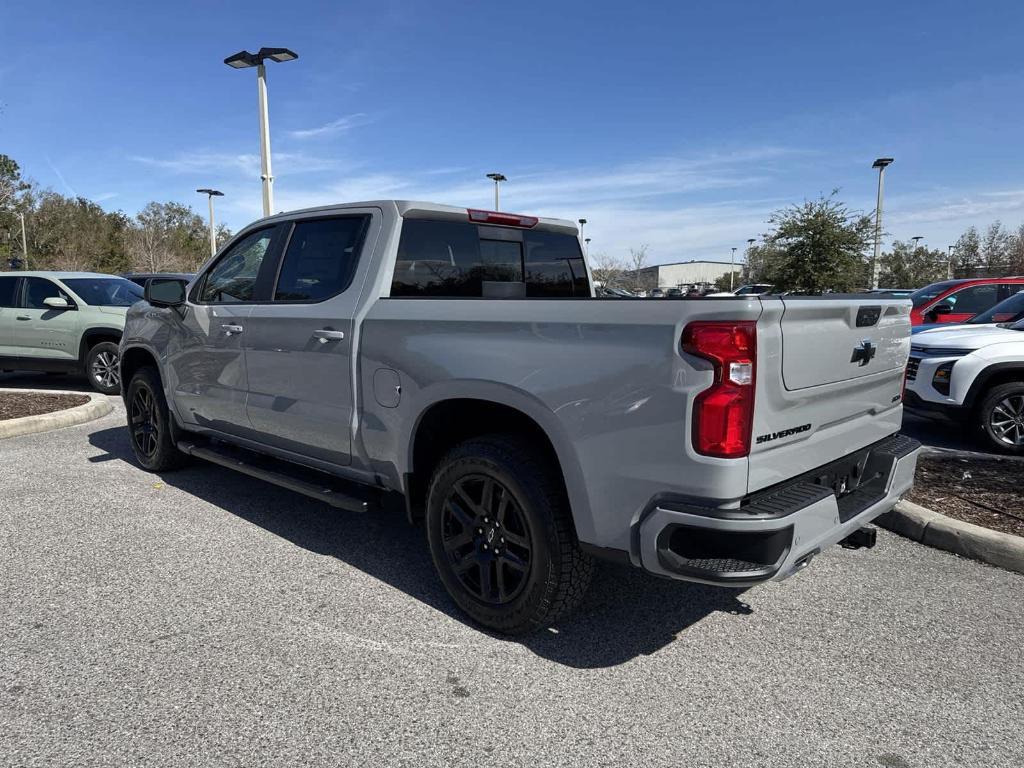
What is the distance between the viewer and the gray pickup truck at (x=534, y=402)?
2.42m

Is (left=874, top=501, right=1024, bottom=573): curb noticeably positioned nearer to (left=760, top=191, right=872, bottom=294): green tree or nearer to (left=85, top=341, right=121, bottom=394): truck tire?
(left=85, top=341, right=121, bottom=394): truck tire

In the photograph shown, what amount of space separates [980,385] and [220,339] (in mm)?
6246

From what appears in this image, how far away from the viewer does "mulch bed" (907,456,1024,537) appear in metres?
4.36

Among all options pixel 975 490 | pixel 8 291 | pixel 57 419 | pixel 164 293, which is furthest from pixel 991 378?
pixel 8 291

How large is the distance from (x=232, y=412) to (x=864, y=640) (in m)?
3.77

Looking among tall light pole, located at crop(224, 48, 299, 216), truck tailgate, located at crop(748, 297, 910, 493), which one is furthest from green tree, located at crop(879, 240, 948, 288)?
truck tailgate, located at crop(748, 297, 910, 493)

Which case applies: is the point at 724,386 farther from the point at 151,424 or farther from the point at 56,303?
the point at 56,303

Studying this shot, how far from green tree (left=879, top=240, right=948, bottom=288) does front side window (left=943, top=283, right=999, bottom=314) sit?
88.4ft

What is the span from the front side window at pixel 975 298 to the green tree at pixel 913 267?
27.0m

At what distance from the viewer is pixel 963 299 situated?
1113 cm

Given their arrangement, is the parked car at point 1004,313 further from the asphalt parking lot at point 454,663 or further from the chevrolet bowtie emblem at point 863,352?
the chevrolet bowtie emblem at point 863,352

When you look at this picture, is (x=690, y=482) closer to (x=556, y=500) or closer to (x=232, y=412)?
(x=556, y=500)

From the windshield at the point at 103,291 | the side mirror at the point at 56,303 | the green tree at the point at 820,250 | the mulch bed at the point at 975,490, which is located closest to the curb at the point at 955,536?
the mulch bed at the point at 975,490

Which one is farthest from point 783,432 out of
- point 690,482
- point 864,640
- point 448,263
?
point 448,263
